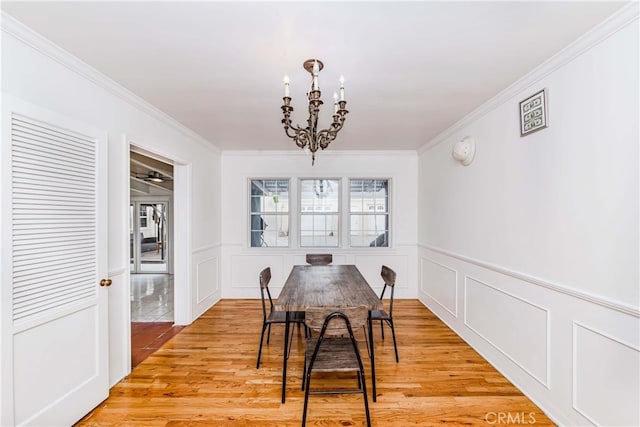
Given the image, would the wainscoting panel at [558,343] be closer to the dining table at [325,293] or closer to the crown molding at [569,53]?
the dining table at [325,293]

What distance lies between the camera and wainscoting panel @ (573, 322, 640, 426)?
1.46m

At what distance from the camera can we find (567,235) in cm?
184

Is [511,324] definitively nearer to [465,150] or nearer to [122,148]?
[465,150]

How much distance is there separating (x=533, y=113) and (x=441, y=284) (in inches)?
92.4

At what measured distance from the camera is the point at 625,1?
1406mm

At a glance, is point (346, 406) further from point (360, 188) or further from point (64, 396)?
point (360, 188)

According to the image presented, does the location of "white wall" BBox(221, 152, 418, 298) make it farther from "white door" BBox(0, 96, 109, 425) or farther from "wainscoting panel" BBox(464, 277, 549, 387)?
"white door" BBox(0, 96, 109, 425)

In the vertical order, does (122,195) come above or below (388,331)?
above

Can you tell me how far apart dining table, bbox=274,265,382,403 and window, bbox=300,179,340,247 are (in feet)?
4.82

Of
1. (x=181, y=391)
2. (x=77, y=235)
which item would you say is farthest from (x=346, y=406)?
(x=77, y=235)

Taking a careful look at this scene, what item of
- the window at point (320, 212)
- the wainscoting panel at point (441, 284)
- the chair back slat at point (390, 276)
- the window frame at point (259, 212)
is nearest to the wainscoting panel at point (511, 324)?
the wainscoting panel at point (441, 284)

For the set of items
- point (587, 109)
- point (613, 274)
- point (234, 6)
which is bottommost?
point (613, 274)

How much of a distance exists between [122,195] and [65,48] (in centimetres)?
106

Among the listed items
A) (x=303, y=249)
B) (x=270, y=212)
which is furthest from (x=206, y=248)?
(x=303, y=249)
